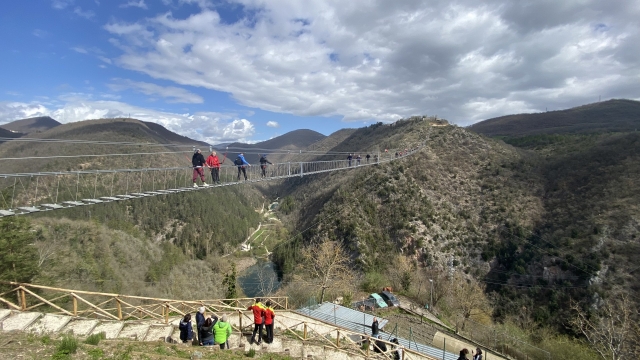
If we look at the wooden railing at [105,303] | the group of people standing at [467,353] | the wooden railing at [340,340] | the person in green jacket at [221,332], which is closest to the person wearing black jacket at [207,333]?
the person in green jacket at [221,332]

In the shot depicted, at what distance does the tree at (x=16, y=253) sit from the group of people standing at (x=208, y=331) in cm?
1905

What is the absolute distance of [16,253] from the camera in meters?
22.7

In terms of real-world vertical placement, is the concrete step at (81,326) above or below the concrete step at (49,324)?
below

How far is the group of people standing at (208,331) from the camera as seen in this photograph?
9930 millimetres

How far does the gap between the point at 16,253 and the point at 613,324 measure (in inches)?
1748

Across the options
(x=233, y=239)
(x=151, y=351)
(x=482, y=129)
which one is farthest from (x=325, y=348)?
(x=482, y=129)

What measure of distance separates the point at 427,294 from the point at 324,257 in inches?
434

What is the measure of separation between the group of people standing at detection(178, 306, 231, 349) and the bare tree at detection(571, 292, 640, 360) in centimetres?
2529

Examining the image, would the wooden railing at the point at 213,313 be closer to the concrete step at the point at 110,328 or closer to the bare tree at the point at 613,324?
the concrete step at the point at 110,328

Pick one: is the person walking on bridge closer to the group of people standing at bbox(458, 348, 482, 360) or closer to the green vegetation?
the green vegetation

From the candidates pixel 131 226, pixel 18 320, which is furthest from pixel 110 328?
pixel 131 226

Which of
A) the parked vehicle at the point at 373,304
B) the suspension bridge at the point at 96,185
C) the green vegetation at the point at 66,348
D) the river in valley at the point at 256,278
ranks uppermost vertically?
the suspension bridge at the point at 96,185

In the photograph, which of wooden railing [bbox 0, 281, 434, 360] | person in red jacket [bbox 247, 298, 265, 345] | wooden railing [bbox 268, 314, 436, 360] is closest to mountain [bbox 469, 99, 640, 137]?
wooden railing [bbox 268, 314, 436, 360]

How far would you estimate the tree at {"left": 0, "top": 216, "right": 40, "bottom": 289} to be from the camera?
21.8 metres
